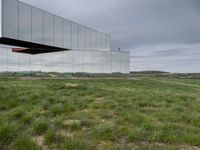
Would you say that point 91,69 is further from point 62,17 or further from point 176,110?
point 176,110

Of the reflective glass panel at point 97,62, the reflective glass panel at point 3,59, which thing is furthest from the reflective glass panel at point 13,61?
the reflective glass panel at point 97,62

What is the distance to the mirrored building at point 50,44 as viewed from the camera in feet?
75.3

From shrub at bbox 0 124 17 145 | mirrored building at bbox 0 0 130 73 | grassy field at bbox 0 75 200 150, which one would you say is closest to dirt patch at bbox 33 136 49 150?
grassy field at bbox 0 75 200 150

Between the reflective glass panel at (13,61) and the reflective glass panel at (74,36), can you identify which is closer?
the reflective glass panel at (13,61)

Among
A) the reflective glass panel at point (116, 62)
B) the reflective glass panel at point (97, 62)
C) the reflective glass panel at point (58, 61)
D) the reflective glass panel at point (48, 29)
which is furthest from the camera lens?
the reflective glass panel at point (116, 62)

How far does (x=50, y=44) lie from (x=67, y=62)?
7.34m

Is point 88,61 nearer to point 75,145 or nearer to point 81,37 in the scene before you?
point 81,37

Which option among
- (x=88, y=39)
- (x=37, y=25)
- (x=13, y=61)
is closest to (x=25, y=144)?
(x=37, y=25)

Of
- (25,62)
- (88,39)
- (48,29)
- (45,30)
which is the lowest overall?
(25,62)

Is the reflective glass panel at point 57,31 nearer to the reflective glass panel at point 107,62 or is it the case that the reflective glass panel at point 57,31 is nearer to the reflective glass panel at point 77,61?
the reflective glass panel at point 77,61

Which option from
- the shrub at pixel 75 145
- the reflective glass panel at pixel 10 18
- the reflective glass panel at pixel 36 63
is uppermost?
the reflective glass panel at pixel 10 18

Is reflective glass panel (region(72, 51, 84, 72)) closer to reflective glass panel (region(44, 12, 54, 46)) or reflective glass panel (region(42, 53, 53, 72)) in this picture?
reflective glass panel (region(42, 53, 53, 72))

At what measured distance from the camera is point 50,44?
29.2m

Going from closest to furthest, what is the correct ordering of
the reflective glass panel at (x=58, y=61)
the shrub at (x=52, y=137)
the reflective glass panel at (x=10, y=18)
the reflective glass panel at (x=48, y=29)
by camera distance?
1. the shrub at (x=52, y=137)
2. the reflective glass panel at (x=10, y=18)
3. the reflective glass panel at (x=48, y=29)
4. the reflective glass panel at (x=58, y=61)
